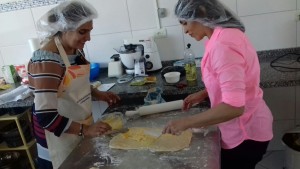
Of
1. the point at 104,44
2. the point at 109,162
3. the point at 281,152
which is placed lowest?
the point at 281,152

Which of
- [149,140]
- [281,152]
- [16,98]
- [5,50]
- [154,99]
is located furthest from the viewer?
[5,50]

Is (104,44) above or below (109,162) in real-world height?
above

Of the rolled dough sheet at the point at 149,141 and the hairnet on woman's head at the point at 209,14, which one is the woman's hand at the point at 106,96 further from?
the hairnet on woman's head at the point at 209,14

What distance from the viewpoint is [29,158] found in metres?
2.27

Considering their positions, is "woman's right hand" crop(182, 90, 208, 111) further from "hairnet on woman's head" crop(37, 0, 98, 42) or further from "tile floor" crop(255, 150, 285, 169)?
"tile floor" crop(255, 150, 285, 169)

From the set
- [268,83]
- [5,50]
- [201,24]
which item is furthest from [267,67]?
[5,50]

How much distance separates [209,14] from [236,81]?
310 mm

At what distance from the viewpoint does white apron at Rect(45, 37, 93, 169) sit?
1.36 metres

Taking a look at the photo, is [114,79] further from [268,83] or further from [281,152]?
[281,152]

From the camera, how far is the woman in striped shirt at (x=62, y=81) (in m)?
1.22

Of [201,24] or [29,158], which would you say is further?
[29,158]

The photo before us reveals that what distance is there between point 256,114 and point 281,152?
1.28 metres

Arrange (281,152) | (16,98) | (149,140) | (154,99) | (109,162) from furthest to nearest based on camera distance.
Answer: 1. (281,152)
2. (16,98)
3. (154,99)
4. (149,140)
5. (109,162)

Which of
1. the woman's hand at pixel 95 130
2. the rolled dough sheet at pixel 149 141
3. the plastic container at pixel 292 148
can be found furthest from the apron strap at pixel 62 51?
the plastic container at pixel 292 148
